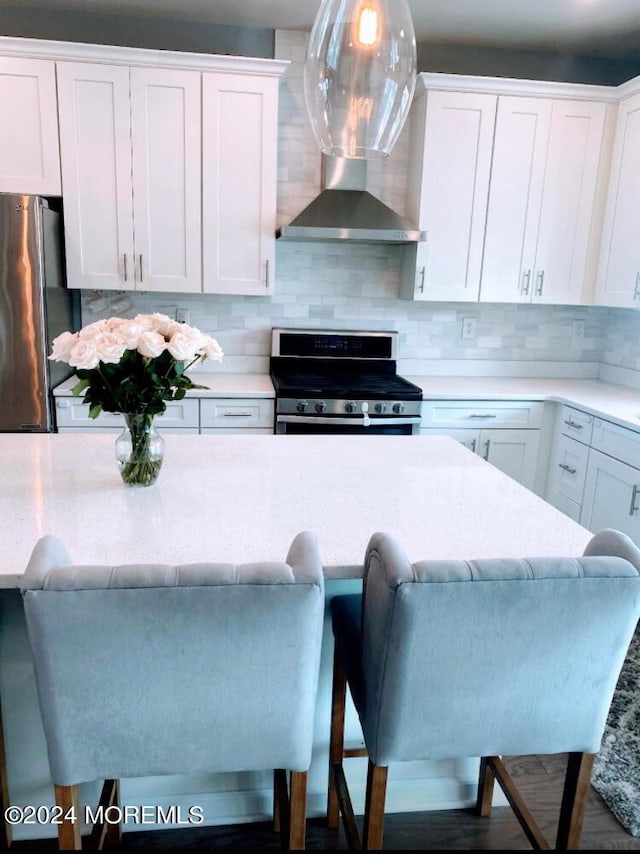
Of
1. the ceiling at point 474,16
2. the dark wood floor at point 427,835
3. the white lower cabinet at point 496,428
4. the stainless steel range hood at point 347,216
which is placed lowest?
the dark wood floor at point 427,835

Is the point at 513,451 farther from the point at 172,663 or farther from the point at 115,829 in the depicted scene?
the point at 172,663

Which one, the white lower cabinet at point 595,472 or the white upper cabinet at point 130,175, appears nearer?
the white lower cabinet at point 595,472

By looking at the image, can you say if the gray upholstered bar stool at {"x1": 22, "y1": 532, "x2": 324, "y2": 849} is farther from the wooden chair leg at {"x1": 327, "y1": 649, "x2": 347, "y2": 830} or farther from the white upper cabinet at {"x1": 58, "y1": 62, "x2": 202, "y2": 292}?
the white upper cabinet at {"x1": 58, "y1": 62, "x2": 202, "y2": 292}

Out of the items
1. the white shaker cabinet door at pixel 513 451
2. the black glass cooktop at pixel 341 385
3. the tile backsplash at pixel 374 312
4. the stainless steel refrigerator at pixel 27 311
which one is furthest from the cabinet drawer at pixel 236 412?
the white shaker cabinet door at pixel 513 451

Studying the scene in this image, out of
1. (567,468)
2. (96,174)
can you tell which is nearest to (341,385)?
(567,468)

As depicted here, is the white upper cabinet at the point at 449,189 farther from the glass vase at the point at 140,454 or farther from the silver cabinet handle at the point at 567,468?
the glass vase at the point at 140,454

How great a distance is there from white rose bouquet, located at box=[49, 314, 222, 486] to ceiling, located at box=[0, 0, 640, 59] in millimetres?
2365

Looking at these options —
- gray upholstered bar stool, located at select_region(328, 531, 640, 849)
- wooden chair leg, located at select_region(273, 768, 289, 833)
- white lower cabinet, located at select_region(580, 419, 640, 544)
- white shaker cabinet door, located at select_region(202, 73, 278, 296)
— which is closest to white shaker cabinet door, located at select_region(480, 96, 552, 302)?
white lower cabinet, located at select_region(580, 419, 640, 544)

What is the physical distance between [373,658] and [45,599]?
575 mm

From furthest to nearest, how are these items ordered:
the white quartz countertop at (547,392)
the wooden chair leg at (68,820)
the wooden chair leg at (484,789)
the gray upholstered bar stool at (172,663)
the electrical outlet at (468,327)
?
the electrical outlet at (468,327), the white quartz countertop at (547,392), the wooden chair leg at (484,789), the wooden chair leg at (68,820), the gray upholstered bar stool at (172,663)

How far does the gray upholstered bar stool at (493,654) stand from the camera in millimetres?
1003

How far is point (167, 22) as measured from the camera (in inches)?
130

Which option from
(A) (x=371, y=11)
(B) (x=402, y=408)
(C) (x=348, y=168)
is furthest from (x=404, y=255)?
(A) (x=371, y=11)

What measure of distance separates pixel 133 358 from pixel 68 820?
943mm
